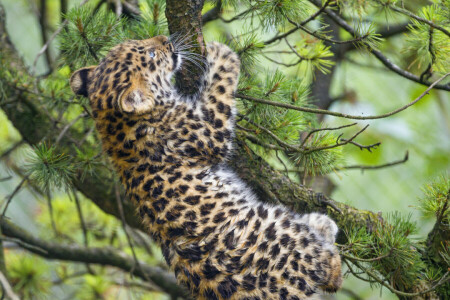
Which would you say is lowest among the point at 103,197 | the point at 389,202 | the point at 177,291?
the point at 389,202

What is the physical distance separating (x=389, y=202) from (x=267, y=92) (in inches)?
251

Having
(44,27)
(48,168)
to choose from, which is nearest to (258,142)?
(48,168)

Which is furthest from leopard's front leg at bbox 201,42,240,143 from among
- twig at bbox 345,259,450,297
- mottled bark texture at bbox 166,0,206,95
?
twig at bbox 345,259,450,297

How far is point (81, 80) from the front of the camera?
3793mm

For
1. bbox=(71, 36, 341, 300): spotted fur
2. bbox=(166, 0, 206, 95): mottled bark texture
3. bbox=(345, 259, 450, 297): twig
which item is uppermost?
bbox=(166, 0, 206, 95): mottled bark texture

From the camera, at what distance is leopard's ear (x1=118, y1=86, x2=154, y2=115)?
11.7ft

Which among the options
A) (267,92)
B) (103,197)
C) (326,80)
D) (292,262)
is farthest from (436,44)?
(103,197)

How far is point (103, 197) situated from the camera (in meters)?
4.56

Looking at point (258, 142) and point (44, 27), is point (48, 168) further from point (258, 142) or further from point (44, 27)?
point (44, 27)

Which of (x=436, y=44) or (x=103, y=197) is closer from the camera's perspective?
(x=436, y=44)

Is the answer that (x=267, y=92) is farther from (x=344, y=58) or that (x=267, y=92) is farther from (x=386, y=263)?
(x=344, y=58)

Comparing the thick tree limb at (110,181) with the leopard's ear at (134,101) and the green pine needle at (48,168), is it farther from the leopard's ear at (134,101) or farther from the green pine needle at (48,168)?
the green pine needle at (48,168)

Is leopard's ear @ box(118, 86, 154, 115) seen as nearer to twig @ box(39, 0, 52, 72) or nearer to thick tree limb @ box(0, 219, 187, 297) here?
thick tree limb @ box(0, 219, 187, 297)

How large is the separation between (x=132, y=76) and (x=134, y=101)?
209mm
